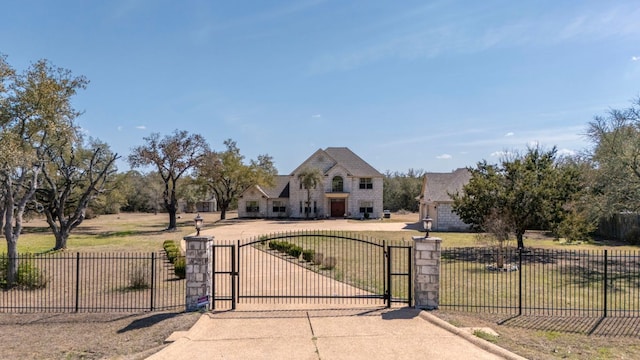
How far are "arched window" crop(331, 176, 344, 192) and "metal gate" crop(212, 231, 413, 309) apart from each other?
30042 mm

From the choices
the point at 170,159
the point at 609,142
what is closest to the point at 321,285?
the point at 609,142

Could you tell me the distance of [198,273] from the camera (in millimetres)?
10031

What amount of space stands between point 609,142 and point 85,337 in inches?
876

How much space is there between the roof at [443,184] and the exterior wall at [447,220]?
0.78 metres

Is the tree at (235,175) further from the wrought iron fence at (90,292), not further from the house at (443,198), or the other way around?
the wrought iron fence at (90,292)

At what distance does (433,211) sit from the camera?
3969 centimetres

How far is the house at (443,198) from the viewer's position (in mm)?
37562

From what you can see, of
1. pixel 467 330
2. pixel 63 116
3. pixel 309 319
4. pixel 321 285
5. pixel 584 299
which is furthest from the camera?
pixel 63 116

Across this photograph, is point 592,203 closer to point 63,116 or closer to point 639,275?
point 639,275

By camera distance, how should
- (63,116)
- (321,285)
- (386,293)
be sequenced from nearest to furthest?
(386,293) < (321,285) < (63,116)

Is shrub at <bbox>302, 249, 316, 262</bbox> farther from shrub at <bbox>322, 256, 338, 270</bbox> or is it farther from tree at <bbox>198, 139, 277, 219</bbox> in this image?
tree at <bbox>198, 139, 277, 219</bbox>

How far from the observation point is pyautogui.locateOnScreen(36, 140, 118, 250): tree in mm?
22781

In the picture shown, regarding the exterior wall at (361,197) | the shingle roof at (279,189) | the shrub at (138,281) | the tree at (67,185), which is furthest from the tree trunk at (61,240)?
the exterior wall at (361,197)

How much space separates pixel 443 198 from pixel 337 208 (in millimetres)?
16980
